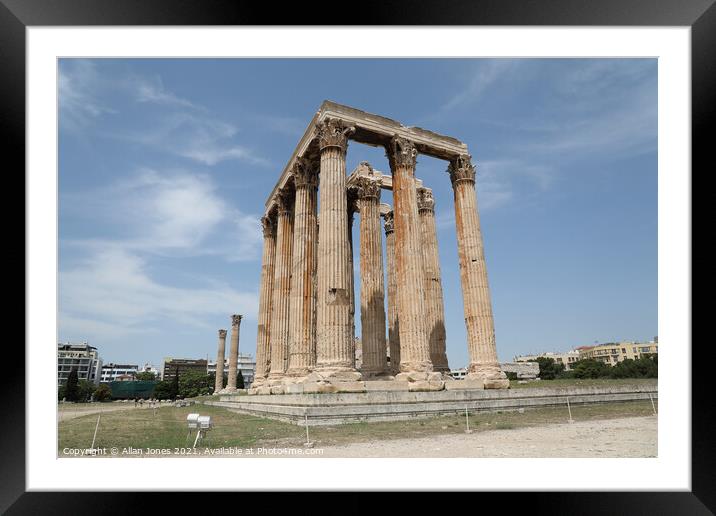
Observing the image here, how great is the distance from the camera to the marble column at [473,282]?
981 inches

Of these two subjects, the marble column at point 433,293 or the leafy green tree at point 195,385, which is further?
the leafy green tree at point 195,385

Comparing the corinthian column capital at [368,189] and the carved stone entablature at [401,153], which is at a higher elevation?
the carved stone entablature at [401,153]

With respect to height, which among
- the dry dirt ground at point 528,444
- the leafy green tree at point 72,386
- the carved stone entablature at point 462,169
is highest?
the carved stone entablature at point 462,169

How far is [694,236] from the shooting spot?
793 cm

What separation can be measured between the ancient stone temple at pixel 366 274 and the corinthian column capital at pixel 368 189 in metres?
0.07

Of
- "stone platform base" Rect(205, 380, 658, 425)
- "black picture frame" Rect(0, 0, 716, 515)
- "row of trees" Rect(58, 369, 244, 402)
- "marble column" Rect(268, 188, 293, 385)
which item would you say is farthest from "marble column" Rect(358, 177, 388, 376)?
A: "row of trees" Rect(58, 369, 244, 402)

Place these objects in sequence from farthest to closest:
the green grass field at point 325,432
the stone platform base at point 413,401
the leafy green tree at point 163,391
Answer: the leafy green tree at point 163,391, the stone platform base at point 413,401, the green grass field at point 325,432

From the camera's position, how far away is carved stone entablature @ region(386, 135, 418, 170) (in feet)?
83.7

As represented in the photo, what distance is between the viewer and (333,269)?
2159 cm

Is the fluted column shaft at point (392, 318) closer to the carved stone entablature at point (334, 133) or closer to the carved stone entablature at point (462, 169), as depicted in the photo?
the carved stone entablature at point (462, 169)

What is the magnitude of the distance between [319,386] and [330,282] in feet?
16.5

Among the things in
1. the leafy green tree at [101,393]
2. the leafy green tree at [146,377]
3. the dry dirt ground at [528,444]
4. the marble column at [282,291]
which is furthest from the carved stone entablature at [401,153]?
the leafy green tree at [146,377]

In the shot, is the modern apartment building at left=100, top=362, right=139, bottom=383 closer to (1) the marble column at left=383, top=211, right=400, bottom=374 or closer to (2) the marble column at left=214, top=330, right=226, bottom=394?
(2) the marble column at left=214, top=330, right=226, bottom=394
